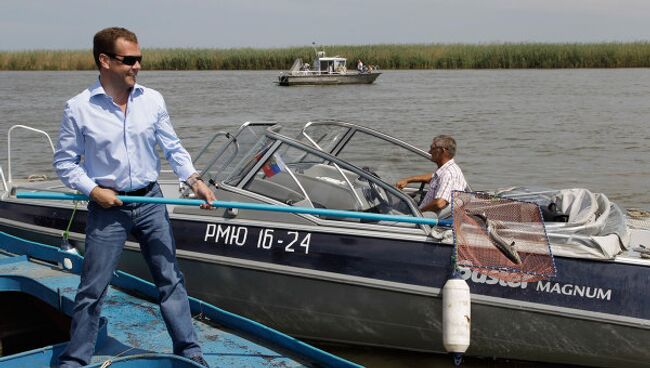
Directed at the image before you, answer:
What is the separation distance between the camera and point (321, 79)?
4322 cm

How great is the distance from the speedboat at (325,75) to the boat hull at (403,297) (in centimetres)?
3742

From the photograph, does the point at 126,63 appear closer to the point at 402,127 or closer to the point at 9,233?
the point at 9,233

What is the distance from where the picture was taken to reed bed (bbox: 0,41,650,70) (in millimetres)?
52375

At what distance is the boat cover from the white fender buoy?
103 cm

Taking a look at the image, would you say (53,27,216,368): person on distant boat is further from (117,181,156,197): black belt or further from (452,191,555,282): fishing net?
(452,191,555,282): fishing net

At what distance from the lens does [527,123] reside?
24531mm

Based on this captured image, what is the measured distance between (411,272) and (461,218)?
617mm

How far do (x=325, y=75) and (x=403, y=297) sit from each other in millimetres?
38169

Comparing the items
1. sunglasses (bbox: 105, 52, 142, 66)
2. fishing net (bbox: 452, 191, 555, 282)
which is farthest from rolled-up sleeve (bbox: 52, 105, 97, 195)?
fishing net (bbox: 452, 191, 555, 282)

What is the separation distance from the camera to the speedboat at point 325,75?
142 feet

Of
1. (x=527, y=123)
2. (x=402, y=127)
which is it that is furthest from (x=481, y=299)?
(x=527, y=123)

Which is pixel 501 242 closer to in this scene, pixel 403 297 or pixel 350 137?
pixel 403 297

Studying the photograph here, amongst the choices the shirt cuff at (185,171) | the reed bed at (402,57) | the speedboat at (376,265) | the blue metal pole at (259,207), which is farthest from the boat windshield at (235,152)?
the reed bed at (402,57)

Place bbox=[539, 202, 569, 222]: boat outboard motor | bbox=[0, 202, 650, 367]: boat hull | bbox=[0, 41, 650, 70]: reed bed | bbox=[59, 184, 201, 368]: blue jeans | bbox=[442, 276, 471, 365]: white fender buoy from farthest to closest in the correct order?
bbox=[0, 41, 650, 70]: reed bed < bbox=[539, 202, 569, 222]: boat outboard motor < bbox=[0, 202, 650, 367]: boat hull < bbox=[442, 276, 471, 365]: white fender buoy < bbox=[59, 184, 201, 368]: blue jeans
